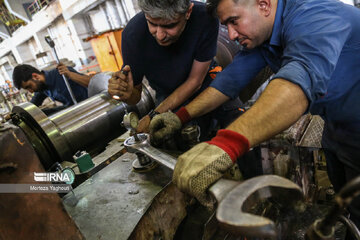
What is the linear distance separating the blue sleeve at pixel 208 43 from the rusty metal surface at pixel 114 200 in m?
1.02

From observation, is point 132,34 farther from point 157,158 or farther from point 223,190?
point 223,190

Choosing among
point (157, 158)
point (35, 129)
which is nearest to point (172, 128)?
point (157, 158)

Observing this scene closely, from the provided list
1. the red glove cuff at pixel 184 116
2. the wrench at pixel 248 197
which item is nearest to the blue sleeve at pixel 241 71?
the red glove cuff at pixel 184 116

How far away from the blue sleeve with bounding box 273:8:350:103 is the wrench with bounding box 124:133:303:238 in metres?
0.38

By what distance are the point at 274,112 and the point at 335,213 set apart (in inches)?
15.6

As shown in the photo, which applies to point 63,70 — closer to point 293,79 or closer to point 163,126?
point 163,126

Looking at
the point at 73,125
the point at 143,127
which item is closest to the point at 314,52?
the point at 143,127

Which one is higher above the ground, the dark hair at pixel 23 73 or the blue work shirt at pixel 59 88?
the dark hair at pixel 23 73

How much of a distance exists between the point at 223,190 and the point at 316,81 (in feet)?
1.77

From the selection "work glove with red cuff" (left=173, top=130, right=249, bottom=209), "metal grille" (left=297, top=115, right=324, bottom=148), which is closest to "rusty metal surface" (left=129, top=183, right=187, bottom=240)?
"work glove with red cuff" (left=173, top=130, right=249, bottom=209)

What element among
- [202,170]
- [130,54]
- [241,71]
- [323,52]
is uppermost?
[130,54]

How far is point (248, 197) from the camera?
57cm

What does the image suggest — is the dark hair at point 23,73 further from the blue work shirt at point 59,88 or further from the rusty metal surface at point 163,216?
the rusty metal surface at point 163,216

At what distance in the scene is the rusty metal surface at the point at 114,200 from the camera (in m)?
0.91
